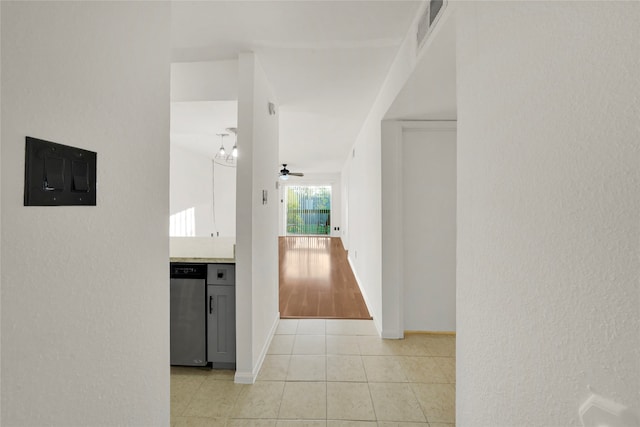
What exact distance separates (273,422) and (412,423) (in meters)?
0.83

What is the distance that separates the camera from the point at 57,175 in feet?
1.89

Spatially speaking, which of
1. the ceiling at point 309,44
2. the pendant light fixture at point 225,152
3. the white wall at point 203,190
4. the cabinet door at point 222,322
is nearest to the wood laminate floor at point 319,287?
the cabinet door at point 222,322

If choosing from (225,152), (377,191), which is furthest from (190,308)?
(225,152)

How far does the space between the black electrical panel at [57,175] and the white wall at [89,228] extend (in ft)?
0.05

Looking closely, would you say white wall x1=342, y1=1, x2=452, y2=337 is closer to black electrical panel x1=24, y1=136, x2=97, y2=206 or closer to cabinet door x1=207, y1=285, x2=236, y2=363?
cabinet door x1=207, y1=285, x2=236, y2=363

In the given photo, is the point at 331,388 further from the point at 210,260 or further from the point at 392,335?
the point at 210,260

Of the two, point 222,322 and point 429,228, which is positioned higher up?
point 429,228

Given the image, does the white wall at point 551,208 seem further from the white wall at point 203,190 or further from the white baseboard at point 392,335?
the white wall at point 203,190

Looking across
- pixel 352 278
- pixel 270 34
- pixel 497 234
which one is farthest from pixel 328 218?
pixel 497 234

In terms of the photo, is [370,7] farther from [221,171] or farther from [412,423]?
[221,171]

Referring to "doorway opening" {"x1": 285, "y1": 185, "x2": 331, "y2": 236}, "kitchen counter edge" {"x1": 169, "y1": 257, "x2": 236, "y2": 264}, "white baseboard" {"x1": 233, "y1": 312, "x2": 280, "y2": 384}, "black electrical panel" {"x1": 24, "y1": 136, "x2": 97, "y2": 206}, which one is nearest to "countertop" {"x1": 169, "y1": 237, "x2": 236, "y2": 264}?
"kitchen counter edge" {"x1": 169, "y1": 257, "x2": 236, "y2": 264}

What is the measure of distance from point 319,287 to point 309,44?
11.1 ft

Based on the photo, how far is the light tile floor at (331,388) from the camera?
178 cm

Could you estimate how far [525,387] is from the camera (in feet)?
2.44
